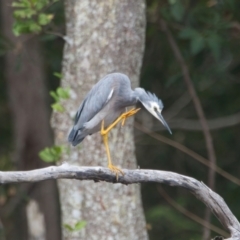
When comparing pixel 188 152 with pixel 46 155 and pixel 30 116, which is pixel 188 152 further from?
pixel 46 155

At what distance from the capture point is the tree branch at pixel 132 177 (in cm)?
414

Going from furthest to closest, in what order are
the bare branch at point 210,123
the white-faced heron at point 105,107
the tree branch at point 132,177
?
the bare branch at point 210,123
the white-faced heron at point 105,107
the tree branch at point 132,177

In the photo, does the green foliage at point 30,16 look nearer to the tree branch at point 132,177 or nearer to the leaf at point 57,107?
the leaf at point 57,107

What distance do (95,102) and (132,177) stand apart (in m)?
0.76

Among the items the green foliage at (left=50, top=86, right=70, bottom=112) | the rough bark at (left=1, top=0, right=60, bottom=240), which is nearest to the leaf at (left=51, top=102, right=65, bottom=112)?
the green foliage at (left=50, top=86, right=70, bottom=112)

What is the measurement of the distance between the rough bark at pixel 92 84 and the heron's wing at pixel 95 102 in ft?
3.81

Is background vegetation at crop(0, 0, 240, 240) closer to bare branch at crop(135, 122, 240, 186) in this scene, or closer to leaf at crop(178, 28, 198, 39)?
leaf at crop(178, 28, 198, 39)

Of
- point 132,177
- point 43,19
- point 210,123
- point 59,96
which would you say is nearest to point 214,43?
point 43,19

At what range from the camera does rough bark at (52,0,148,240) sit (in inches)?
251

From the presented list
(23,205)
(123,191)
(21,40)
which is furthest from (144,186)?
(123,191)

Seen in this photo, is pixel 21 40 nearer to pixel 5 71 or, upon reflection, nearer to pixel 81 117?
pixel 5 71

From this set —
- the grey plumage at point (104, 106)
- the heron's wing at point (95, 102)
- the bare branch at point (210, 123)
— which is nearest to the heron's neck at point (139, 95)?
the grey plumage at point (104, 106)

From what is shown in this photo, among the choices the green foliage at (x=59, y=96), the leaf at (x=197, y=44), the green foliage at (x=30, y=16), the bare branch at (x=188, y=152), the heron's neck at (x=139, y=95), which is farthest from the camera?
the bare branch at (x=188, y=152)

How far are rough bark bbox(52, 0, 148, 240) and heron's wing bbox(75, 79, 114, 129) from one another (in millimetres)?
1161
